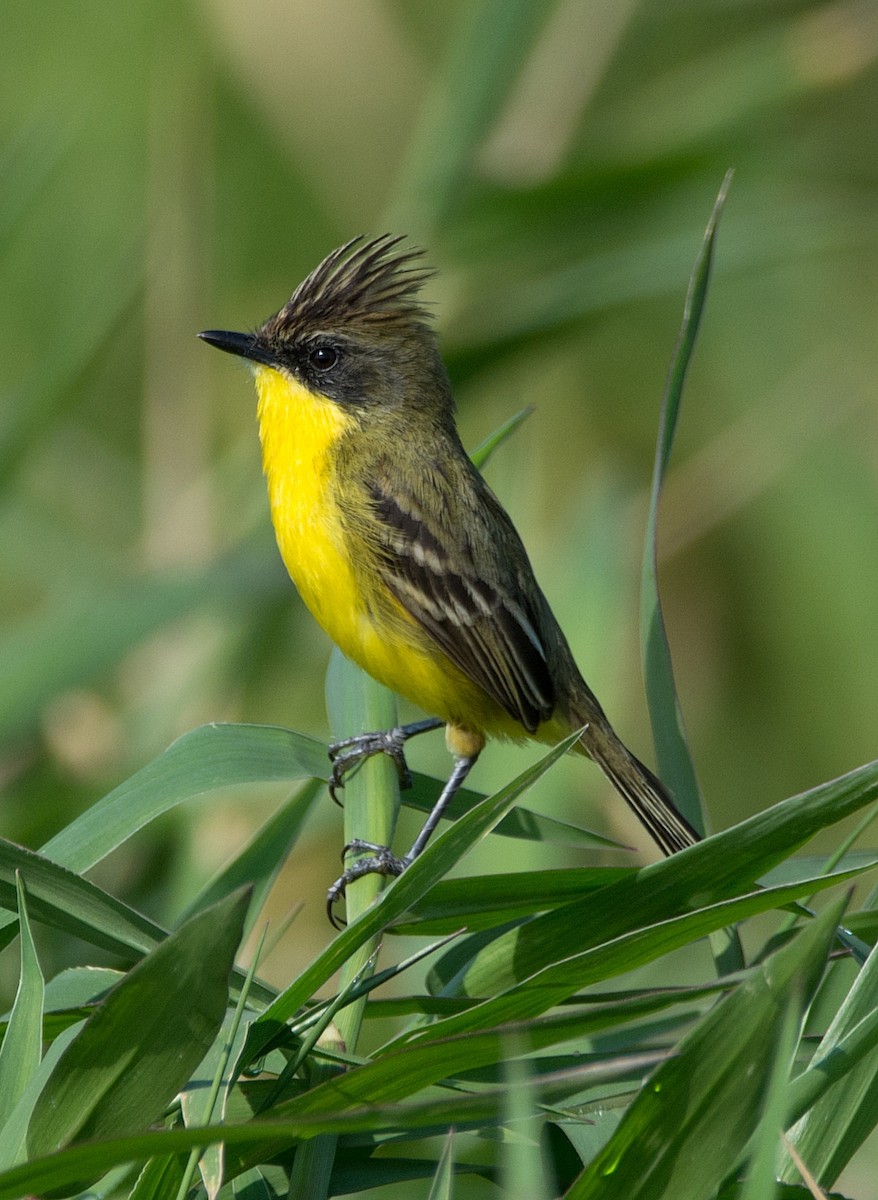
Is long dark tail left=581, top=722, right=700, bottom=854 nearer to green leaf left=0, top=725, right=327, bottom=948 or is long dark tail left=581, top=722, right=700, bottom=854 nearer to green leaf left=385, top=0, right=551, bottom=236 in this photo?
green leaf left=0, top=725, right=327, bottom=948

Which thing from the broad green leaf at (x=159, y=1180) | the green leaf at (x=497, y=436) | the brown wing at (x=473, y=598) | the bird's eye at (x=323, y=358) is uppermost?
the bird's eye at (x=323, y=358)

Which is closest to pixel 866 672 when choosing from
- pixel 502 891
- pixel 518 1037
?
pixel 502 891

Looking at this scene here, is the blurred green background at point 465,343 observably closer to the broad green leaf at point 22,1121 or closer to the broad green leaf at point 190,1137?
the broad green leaf at point 22,1121

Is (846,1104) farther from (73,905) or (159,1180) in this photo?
(73,905)

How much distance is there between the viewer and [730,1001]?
155cm

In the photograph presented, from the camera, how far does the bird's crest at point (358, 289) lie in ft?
12.1

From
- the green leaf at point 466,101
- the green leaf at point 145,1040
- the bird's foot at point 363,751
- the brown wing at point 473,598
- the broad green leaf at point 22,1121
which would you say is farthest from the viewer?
the green leaf at point 466,101

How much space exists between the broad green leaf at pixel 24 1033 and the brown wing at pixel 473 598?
6.07 feet

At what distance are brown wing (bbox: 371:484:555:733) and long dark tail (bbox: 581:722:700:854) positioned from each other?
0.18 meters

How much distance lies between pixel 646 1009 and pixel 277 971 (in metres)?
3.22

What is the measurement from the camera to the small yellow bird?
3.39 meters

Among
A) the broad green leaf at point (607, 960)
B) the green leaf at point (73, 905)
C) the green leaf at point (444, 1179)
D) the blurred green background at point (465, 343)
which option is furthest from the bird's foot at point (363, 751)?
the green leaf at point (444, 1179)

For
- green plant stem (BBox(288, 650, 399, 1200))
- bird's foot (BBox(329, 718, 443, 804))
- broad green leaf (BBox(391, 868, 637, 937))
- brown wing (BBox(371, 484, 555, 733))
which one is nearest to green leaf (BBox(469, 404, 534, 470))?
brown wing (BBox(371, 484, 555, 733))

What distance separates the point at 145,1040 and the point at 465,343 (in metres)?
2.66
